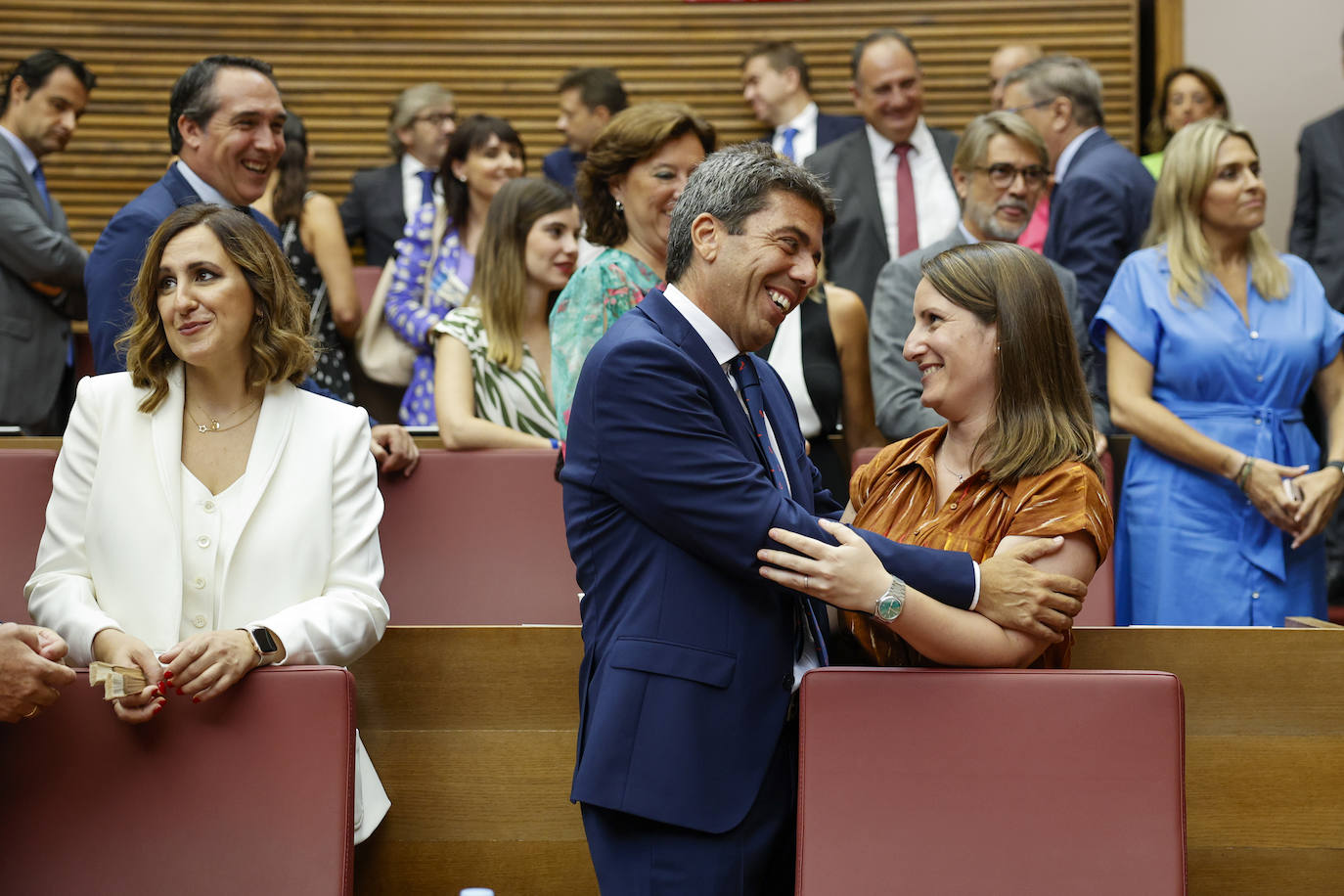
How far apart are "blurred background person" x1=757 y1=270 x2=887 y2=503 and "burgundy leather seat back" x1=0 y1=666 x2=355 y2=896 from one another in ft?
4.05

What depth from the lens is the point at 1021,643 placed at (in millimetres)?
1690

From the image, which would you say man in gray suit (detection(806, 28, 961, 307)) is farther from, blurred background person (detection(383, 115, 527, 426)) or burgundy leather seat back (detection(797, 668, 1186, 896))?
burgundy leather seat back (detection(797, 668, 1186, 896))

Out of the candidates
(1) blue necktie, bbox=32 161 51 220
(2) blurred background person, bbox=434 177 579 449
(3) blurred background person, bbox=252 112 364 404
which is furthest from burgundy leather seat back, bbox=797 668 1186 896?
(1) blue necktie, bbox=32 161 51 220

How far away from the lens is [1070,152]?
4152mm

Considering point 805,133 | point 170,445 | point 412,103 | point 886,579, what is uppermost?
point 412,103

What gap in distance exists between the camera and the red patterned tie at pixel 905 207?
Answer: 4.25 metres

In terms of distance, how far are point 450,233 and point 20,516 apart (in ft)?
5.62

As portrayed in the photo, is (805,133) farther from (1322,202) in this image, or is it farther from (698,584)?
(698,584)

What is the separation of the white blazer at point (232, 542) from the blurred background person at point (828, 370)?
102 centimetres

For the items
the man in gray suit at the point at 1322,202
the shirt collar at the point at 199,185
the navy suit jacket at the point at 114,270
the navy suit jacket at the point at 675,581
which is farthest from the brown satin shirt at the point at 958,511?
the man in gray suit at the point at 1322,202

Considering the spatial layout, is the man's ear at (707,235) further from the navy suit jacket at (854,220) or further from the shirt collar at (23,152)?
the shirt collar at (23,152)

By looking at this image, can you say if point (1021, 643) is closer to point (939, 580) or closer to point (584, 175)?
point (939, 580)

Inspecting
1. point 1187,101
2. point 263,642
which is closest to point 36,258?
point 263,642

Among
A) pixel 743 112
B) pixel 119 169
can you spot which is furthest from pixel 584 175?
pixel 119 169
